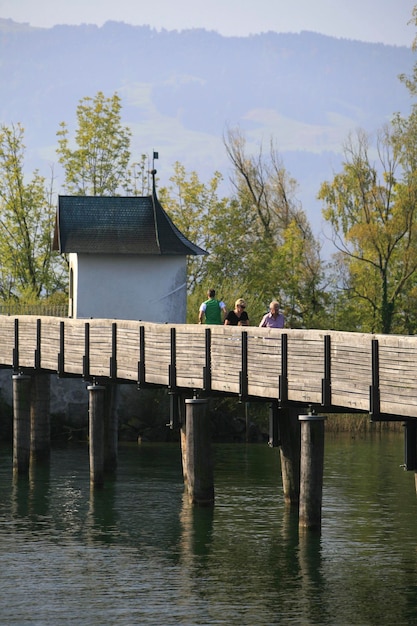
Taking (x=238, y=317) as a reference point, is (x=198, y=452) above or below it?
below

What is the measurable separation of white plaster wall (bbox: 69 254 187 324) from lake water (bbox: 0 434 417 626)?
1144 centimetres

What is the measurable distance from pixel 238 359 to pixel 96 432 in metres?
7.24

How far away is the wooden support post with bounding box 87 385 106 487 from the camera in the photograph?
36625 millimetres

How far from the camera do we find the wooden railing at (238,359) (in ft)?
84.5

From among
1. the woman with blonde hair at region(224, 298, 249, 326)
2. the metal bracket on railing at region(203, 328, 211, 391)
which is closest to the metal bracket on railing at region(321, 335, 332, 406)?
the metal bracket on railing at region(203, 328, 211, 391)

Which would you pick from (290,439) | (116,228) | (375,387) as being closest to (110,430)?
(290,439)

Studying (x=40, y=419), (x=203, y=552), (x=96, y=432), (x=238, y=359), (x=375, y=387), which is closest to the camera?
(x=375, y=387)

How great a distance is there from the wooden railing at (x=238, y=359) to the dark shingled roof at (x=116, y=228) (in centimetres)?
1075

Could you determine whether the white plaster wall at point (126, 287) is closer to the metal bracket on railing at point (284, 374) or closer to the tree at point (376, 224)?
the tree at point (376, 224)

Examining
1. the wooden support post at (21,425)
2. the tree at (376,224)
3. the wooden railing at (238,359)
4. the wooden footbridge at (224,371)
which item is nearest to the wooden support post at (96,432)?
the wooden footbridge at (224,371)

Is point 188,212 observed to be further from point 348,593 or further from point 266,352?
point 348,593

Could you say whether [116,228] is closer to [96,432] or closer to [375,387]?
[96,432]

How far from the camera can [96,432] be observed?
36750mm

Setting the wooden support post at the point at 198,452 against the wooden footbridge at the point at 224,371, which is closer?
the wooden footbridge at the point at 224,371
